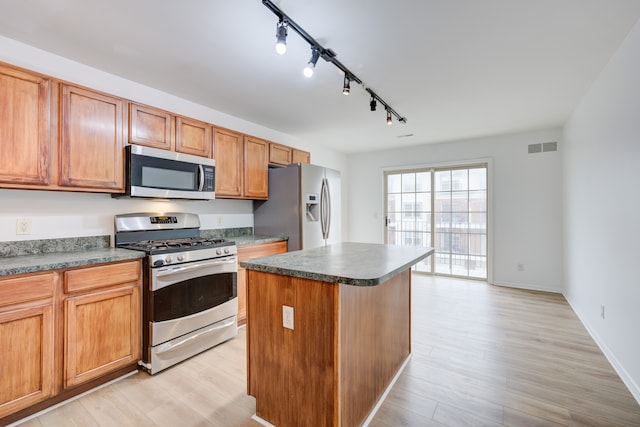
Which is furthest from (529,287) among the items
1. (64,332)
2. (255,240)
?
(64,332)

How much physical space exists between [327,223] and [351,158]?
271 centimetres

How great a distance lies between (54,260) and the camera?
1927 millimetres

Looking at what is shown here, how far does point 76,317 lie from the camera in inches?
77.2

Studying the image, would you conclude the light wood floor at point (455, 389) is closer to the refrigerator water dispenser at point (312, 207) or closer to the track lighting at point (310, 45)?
the refrigerator water dispenser at point (312, 207)

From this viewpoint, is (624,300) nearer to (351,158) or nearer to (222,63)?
(222,63)

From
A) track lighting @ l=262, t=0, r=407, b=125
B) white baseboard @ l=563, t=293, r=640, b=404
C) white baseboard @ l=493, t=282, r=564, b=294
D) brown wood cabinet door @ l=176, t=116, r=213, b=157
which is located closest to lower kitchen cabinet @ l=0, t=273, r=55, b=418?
brown wood cabinet door @ l=176, t=116, r=213, b=157

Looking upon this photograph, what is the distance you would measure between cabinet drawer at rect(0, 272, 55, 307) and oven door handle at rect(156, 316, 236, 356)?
2.76 feet

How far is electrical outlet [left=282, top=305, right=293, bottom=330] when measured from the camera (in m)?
1.58

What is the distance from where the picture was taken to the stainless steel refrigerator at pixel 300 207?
3621 mm

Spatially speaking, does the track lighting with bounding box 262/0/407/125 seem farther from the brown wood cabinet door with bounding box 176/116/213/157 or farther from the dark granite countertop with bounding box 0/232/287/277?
the dark granite countertop with bounding box 0/232/287/277

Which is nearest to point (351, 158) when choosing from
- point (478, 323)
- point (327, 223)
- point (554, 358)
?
point (327, 223)

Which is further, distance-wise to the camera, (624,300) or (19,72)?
(624,300)

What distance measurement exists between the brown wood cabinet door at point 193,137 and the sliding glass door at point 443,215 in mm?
3775

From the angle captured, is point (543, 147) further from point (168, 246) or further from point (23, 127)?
point (23, 127)
